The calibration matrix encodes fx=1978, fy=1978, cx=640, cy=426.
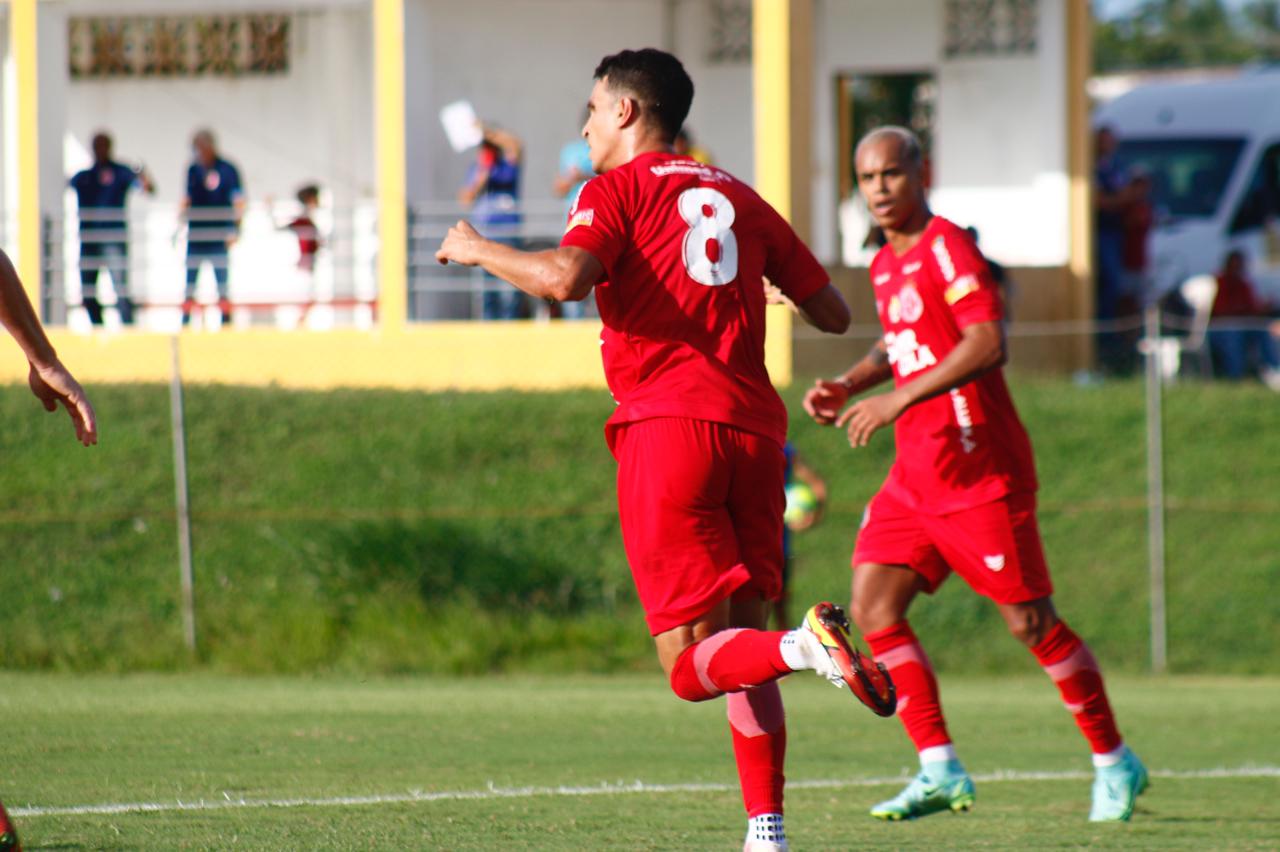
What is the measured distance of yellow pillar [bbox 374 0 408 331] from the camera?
1881cm

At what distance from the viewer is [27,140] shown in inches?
766

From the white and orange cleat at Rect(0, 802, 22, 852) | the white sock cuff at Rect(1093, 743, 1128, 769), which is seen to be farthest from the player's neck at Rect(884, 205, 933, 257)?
the white and orange cleat at Rect(0, 802, 22, 852)

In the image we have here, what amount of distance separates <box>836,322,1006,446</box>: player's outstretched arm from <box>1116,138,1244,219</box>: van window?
55.2 ft

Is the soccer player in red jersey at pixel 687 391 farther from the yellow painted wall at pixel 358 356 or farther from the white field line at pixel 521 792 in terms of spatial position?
the yellow painted wall at pixel 358 356

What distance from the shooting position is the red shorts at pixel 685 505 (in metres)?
5.44

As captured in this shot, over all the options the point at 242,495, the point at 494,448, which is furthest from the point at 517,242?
the point at 242,495

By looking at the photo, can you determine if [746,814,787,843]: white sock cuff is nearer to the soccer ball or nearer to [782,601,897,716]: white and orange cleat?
[782,601,897,716]: white and orange cleat

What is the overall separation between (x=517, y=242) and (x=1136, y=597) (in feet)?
22.8

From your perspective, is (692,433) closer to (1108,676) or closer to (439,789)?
(439,789)

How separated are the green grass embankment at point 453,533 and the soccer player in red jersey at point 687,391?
7.98m

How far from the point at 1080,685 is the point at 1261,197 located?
1689 cm

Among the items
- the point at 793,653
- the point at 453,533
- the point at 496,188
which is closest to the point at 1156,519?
the point at 453,533

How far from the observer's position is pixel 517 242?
18.7m

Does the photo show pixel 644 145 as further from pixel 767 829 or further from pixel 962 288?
pixel 767 829
